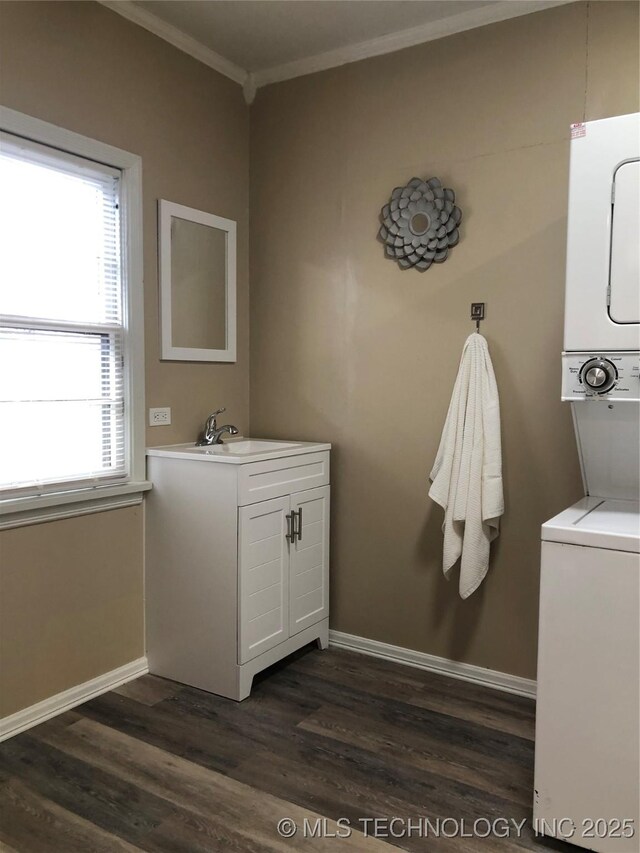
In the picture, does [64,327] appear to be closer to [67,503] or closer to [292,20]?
[67,503]

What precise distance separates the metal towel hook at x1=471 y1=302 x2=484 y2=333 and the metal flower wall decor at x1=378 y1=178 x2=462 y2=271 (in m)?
0.24

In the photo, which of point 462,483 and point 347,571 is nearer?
point 462,483

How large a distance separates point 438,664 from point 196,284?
6.41ft

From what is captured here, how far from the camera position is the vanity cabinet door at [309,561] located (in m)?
2.88

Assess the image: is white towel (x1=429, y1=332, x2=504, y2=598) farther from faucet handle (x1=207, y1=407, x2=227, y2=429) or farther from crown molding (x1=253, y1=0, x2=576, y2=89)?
crown molding (x1=253, y1=0, x2=576, y2=89)

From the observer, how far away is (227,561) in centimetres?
261

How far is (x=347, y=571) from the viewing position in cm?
314

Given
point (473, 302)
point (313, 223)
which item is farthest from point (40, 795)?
point (313, 223)

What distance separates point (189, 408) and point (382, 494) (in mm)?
939

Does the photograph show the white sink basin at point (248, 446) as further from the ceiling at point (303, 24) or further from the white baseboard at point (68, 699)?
the ceiling at point (303, 24)

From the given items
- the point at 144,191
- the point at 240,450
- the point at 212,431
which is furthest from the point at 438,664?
the point at 144,191

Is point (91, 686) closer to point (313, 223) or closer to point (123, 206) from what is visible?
point (123, 206)

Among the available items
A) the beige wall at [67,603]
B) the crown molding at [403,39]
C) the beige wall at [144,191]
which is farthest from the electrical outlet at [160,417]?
the crown molding at [403,39]

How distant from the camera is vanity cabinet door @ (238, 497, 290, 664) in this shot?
2600 millimetres
